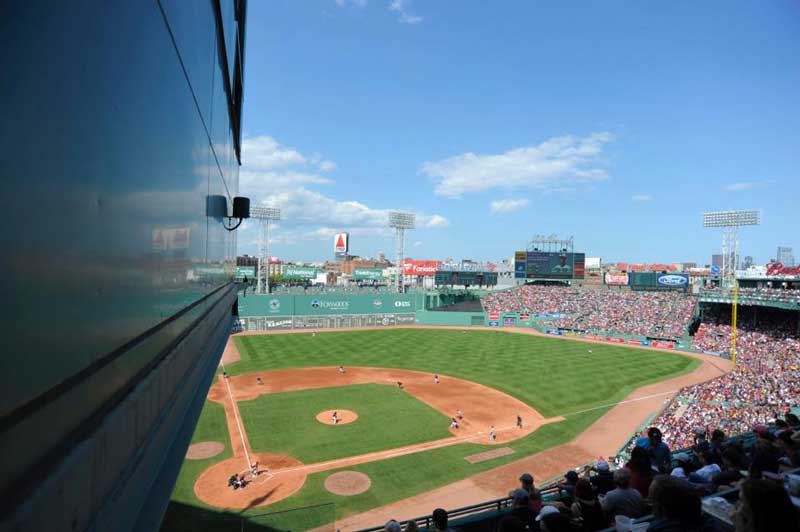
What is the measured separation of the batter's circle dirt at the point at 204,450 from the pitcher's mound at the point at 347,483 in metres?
5.39

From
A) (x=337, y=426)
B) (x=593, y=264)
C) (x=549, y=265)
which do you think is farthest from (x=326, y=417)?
(x=593, y=264)

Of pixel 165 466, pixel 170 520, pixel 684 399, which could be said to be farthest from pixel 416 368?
pixel 165 466

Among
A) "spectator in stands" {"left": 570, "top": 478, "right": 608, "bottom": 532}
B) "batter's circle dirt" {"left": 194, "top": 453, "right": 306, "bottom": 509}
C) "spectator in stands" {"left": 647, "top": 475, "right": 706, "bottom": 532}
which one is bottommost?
"batter's circle dirt" {"left": 194, "top": 453, "right": 306, "bottom": 509}

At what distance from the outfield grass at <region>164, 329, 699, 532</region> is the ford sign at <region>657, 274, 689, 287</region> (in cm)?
2120

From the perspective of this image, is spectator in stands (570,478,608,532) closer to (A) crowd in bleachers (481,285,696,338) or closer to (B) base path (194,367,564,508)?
(B) base path (194,367,564,508)

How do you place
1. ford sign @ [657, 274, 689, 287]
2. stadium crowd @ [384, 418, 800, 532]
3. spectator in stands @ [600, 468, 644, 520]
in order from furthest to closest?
1. ford sign @ [657, 274, 689, 287]
2. spectator in stands @ [600, 468, 644, 520]
3. stadium crowd @ [384, 418, 800, 532]

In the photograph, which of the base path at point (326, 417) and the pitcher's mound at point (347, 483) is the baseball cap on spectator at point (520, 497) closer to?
the pitcher's mound at point (347, 483)

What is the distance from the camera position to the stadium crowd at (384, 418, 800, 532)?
2965 millimetres

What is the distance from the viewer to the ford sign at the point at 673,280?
58.7 meters

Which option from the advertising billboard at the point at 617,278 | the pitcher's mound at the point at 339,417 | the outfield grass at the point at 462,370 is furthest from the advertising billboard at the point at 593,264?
the pitcher's mound at the point at 339,417

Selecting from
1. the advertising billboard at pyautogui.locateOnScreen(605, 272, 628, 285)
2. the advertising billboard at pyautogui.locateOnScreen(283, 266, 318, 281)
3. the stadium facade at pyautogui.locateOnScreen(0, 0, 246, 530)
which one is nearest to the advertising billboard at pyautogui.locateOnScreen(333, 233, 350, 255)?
the advertising billboard at pyautogui.locateOnScreen(283, 266, 318, 281)

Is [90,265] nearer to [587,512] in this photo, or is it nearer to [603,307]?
[587,512]

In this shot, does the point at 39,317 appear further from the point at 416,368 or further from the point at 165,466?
the point at 416,368

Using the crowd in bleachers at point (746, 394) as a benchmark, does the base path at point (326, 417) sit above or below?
below
